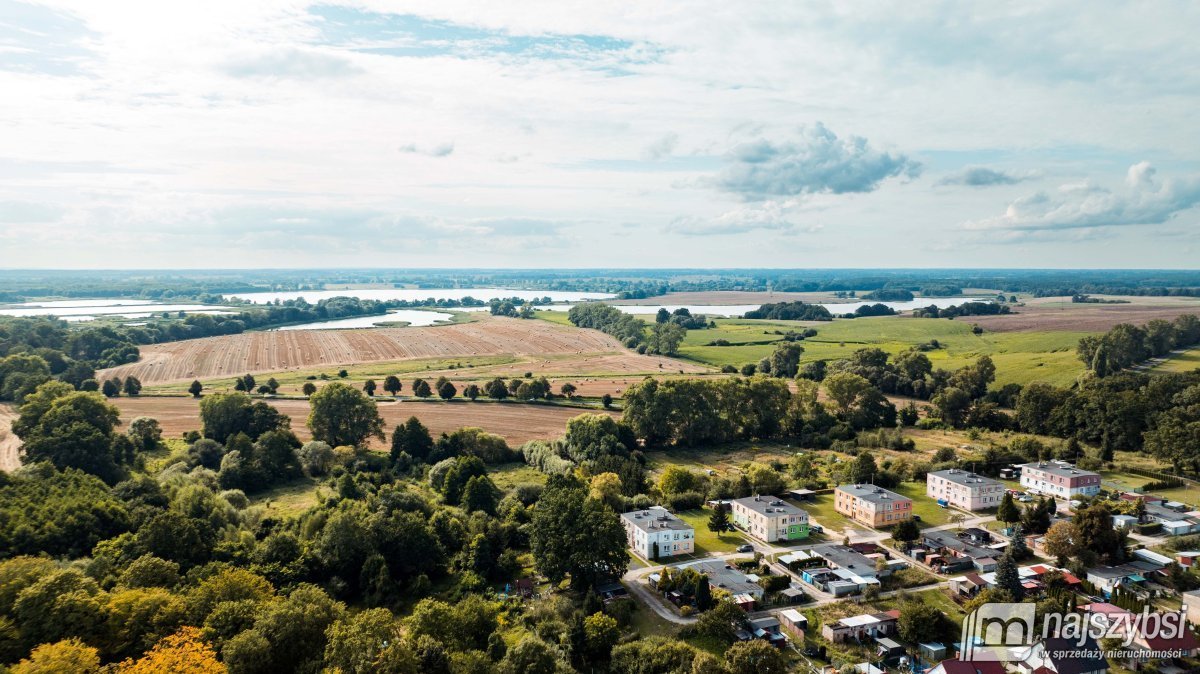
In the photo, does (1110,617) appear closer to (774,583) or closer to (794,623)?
(794,623)

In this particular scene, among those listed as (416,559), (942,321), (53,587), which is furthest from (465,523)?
(942,321)

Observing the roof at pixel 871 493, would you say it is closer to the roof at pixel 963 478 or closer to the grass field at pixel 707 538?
the roof at pixel 963 478

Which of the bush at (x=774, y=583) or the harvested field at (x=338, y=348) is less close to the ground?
the harvested field at (x=338, y=348)

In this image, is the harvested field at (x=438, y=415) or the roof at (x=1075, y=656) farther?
the harvested field at (x=438, y=415)

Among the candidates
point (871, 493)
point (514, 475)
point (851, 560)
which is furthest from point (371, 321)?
point (851, 560)

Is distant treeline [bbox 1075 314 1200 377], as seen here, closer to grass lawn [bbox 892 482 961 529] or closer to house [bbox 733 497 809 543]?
grass lawn [bbox 892 482 961 529]

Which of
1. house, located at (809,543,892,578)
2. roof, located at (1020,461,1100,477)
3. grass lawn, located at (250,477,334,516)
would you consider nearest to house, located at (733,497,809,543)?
house, located at (809,543,892,578)

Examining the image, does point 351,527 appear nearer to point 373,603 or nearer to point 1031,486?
point 373,603

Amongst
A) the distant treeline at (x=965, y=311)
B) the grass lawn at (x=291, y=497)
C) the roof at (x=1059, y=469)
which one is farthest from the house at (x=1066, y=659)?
the distant treeline at (x=965, y=311)

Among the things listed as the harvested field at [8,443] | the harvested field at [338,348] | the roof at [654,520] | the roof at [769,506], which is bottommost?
the roof at [654,520]
